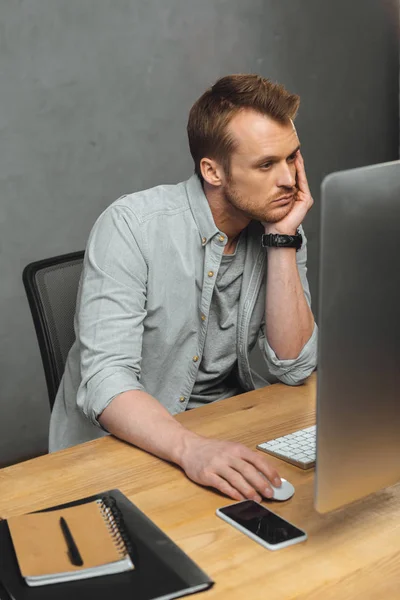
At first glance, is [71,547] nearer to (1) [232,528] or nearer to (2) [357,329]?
(1) [232,528]

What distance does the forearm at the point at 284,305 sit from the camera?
1714mm

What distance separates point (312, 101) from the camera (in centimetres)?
352

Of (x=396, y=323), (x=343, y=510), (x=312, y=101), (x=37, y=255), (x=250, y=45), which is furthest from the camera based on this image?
(x=312, y=101)

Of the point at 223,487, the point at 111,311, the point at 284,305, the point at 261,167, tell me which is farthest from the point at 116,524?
the point at 261,167

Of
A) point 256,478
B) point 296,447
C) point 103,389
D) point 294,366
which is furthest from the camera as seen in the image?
point 294,366

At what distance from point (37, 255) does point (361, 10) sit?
Result: 192 centimetres

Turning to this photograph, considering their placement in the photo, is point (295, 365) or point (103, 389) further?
point (295, 365)

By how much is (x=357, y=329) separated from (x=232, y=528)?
36cm

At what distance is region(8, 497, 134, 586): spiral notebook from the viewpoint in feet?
2.95

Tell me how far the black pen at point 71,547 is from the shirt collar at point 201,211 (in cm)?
86

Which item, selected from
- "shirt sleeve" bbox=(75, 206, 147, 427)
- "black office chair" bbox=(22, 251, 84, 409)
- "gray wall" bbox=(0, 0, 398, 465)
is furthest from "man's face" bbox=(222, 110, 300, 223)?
"gray wall" bbox=(0, 0, 398, 465)

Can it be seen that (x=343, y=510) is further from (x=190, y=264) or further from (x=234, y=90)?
(x=234, y=90)

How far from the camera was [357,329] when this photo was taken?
2.69ft

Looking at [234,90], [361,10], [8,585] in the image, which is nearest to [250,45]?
[361,10]
